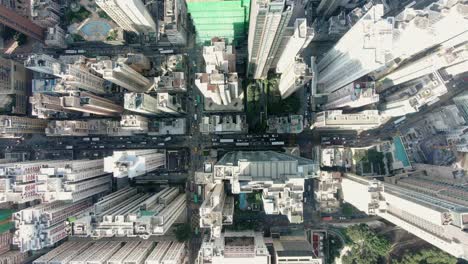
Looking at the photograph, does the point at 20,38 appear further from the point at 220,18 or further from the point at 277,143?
the point at 277,143

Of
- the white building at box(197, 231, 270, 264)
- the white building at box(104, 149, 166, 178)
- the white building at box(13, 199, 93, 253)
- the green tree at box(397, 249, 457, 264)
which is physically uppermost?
the white building at box(104, 149, 166, 178)

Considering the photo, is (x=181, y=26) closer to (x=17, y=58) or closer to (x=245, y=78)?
(x=245, y=78)

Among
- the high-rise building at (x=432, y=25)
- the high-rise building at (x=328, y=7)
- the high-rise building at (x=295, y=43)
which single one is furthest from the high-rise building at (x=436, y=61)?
the high-rise building at (x=328, y=7)

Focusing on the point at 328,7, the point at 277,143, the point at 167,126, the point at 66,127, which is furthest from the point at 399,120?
the point at 66,127

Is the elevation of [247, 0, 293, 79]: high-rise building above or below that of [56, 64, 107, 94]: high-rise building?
above

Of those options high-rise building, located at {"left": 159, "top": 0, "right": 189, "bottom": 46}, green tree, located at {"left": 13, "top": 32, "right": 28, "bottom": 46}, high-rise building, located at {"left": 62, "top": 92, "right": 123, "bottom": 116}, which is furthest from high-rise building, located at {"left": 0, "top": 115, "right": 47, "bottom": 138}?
high-rise building, located at {"left": 159, "top": 0, "right": 189, "bottom": 46}

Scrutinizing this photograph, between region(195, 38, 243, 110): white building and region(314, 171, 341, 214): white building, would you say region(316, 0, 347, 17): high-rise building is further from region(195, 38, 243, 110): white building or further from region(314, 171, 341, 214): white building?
region(314, 171, 341, 214): white building
